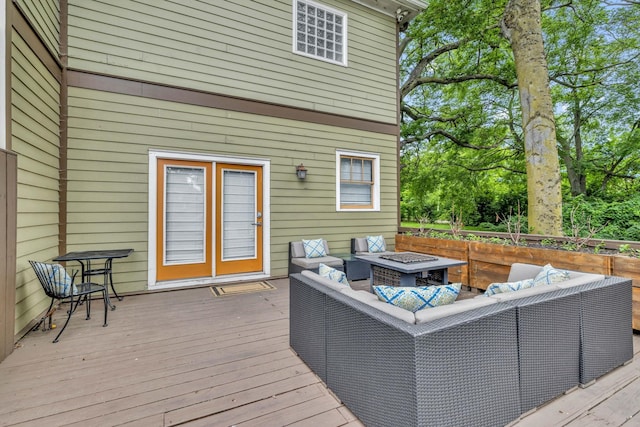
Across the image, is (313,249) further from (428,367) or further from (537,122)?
(537,122)

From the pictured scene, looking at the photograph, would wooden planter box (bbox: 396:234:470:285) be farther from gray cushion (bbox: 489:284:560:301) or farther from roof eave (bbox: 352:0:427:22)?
roof eave (bbox: 352:0:427:22)

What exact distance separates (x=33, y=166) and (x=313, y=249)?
3.73 metres

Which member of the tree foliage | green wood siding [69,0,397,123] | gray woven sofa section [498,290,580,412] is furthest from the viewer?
the tree foliage

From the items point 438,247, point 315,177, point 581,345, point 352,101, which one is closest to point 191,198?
point 315,177

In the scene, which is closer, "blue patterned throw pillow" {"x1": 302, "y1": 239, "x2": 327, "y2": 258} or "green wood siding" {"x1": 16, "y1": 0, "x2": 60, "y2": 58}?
"green wood siding" {"x1": 16, "y1": 0, "x2": 60, "y2": 58}

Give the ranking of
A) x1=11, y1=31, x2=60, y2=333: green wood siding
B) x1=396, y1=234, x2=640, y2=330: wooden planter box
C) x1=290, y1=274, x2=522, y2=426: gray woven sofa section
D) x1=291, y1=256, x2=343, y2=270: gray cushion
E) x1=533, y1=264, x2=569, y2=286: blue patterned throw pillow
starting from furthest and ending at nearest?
x1=291, y1=256, x2=343, y2=270: gray cushion → x1=396, y1=234, x2=640, y2=330: wooden planter box → x1=11, y1=31, x2=60, y2=333: green wood siding → x1=533, y1=264, x2=569, y2=286: blue patterned throw pillow → x1=290, y1=274, x2=522, y2=426: gray woven sofa section

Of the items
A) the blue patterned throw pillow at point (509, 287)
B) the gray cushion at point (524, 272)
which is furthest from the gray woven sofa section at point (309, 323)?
the gray cushion at point (524, 272)

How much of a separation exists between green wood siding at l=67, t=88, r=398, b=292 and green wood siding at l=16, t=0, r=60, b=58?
58 cm

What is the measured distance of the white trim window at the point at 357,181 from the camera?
19.5 feet

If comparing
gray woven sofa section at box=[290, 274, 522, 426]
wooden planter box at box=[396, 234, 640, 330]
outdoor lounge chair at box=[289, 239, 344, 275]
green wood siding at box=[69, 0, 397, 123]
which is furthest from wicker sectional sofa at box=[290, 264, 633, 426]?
green wood siding at box=[69, 0, 397, 123]

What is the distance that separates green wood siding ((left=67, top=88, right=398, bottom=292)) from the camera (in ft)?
13.1

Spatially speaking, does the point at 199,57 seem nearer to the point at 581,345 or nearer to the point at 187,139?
the point at 187,139

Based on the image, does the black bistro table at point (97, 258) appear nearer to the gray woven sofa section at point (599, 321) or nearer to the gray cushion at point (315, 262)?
the gray cushion at point (315, 262)

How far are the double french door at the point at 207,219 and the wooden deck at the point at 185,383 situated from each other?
148cm
